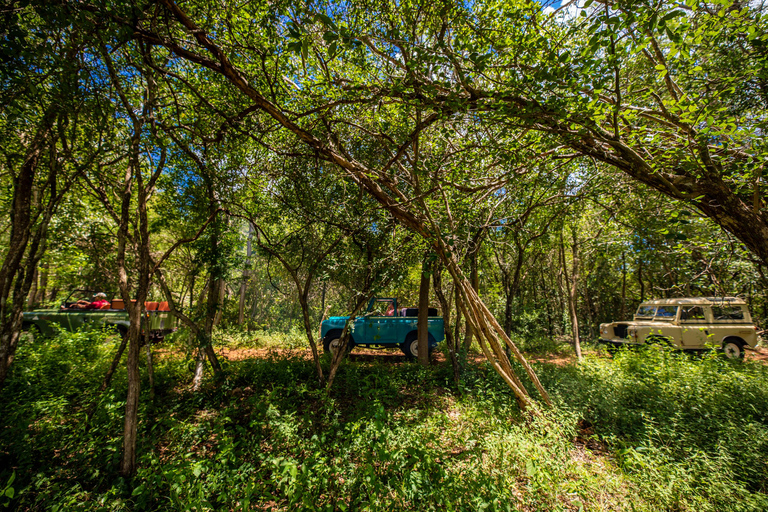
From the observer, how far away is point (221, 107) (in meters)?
4.32

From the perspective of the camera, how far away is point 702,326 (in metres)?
8.07

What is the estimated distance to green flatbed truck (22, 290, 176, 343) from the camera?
299 inches

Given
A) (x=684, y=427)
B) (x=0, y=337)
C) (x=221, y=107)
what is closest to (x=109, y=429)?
(x=0, y=337)

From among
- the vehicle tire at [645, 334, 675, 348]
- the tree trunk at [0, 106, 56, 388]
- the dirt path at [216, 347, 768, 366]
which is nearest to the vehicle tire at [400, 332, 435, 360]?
the dirt path at [216, 347, 768, 366]

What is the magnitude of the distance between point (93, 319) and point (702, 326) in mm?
15408

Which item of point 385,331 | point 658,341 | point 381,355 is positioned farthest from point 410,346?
point 658,341

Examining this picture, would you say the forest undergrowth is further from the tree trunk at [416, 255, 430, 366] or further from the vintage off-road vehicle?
the vintage off-road vehicle

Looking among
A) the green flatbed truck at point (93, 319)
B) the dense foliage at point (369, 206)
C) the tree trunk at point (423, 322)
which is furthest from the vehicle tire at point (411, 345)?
the green flatbed truck at point (93, 319)

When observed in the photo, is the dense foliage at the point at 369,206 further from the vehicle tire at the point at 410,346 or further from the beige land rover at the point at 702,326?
the vehicle tire at the point at 410,346

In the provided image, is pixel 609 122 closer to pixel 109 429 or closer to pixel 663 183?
pixel 663 183

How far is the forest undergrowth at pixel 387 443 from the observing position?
2.65m

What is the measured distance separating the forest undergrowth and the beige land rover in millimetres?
2288

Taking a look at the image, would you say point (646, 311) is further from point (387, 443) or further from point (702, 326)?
point (387, 443)

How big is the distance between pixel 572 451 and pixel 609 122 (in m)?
3.68
